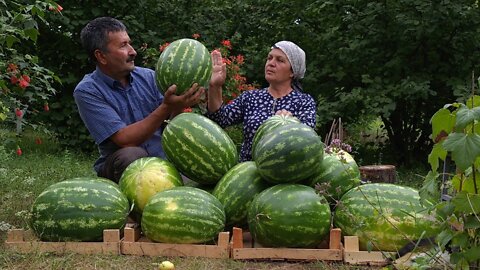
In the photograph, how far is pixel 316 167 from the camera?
11.1 feet

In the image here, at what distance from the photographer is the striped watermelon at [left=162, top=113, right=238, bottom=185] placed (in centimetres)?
357

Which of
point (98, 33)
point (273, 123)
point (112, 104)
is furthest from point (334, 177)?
point (98, 33)

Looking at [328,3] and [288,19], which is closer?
[328,3]

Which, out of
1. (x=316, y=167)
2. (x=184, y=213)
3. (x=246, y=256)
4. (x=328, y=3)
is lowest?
(x=246, y=256)

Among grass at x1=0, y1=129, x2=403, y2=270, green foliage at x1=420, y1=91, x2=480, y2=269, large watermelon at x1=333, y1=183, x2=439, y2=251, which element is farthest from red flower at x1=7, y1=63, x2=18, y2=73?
green foliage at x1=420, y1=91, x2=480, y2=269

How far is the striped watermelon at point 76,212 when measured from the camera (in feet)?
10.9

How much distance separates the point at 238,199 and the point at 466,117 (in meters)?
1.71

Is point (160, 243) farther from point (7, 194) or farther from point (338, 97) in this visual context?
point (338, 97)

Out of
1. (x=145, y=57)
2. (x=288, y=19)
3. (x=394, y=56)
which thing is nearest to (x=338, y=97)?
(x=394, y=56)

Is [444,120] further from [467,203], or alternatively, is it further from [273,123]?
[273,123]

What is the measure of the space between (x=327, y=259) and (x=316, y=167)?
0.49 metres

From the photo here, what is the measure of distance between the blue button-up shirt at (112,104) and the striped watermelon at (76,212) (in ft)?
2.64

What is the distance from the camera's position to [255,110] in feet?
15.5

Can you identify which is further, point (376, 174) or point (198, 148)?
point (376, 174)
